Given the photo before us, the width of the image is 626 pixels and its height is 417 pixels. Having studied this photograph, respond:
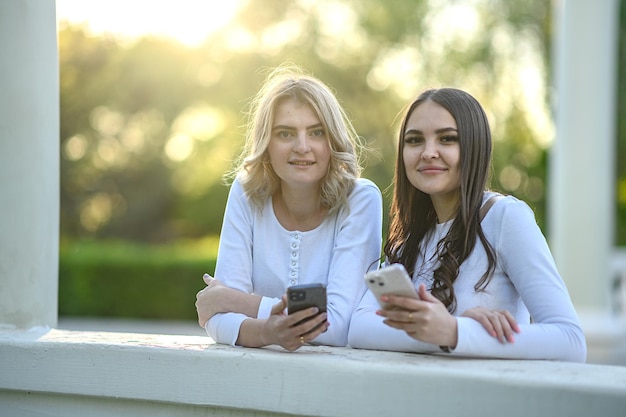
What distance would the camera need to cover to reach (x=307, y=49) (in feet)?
60.3

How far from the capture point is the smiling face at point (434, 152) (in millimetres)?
2643

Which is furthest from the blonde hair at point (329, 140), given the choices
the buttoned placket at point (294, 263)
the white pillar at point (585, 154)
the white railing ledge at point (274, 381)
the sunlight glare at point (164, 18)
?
the sunlight glare at point (164, 18)

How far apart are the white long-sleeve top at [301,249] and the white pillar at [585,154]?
5512mm

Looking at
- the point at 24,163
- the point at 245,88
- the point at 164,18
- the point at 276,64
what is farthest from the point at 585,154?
the point at 164,18

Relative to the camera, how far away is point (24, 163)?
2.85 meters

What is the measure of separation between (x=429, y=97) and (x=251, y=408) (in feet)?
3.78

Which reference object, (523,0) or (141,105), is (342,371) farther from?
(141,105)

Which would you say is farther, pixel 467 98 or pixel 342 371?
pixel 467 98

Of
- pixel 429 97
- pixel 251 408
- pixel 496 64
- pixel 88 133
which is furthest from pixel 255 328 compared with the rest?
pixel 88 133

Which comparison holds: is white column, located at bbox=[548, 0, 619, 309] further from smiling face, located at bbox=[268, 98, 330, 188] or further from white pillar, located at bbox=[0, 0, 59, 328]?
white pillar, located at bbox=[0, 0, 59, 328]

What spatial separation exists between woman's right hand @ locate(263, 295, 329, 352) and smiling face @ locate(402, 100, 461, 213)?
2.01ft

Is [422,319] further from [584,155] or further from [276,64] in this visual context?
[276,64]

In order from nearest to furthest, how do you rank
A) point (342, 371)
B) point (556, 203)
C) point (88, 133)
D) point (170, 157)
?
point (342, 371) < point (556, 203) < point (88, 133) < point (170, 157)

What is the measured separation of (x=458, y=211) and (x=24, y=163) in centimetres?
147
